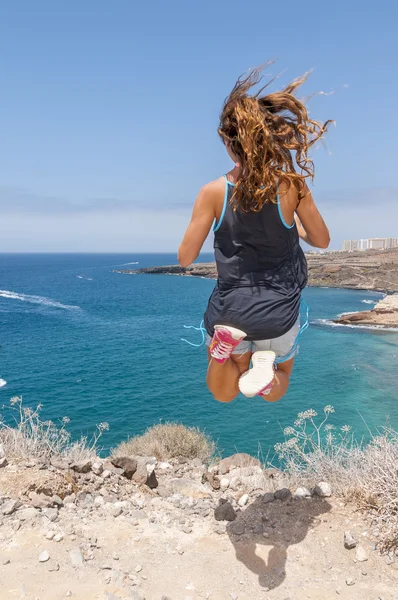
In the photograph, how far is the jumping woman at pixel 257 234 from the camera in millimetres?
2756

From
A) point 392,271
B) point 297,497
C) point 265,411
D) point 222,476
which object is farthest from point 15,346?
point 392,271

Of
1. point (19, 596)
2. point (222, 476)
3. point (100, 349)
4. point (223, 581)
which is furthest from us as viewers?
point (100, 349)

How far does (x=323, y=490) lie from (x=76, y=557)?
2.93 m

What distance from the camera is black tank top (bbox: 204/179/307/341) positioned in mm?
2914

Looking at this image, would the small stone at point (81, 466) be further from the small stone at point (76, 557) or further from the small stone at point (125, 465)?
the small stone at point (76, 557)

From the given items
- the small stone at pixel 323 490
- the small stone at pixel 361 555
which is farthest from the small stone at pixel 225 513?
the small stone at pixel 361 555

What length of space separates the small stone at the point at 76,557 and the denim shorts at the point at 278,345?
101 inches

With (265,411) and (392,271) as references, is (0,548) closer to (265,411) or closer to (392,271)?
(265,411)

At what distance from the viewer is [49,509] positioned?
497cm

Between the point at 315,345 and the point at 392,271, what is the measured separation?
4392 cm

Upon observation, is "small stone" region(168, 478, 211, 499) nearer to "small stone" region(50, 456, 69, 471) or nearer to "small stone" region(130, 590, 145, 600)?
"small stone" region(50, 456, 69, 471)

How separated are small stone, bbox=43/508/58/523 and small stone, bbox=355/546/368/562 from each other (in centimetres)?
317

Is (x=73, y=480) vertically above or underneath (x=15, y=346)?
above

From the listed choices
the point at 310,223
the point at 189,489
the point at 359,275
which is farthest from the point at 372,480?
the point at 359,275
